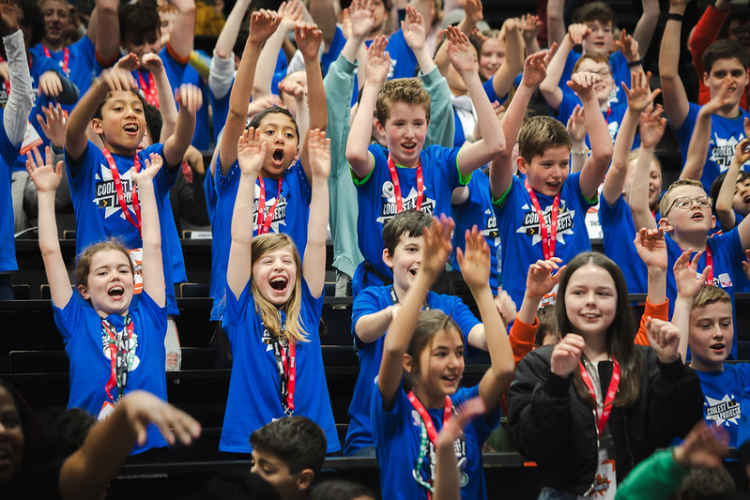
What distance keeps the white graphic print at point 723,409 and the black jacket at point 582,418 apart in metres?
1.15

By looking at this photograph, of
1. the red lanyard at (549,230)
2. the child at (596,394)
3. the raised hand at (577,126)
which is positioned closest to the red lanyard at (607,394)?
the child at (596,394)

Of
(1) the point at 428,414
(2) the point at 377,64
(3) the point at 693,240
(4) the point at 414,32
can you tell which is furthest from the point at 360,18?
(1) the point at 428,414

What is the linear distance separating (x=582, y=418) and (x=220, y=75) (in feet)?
13.7

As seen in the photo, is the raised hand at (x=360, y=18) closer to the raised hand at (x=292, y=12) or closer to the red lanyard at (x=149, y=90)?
the raised hand at (x=292, y=12)

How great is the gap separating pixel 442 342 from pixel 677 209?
223cm

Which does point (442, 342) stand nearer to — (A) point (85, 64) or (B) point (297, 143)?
(B) point (297, 143)

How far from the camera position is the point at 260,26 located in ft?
15.1

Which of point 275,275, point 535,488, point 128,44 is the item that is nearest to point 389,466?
point 535,488

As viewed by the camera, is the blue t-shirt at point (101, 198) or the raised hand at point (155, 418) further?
the blue t-shirt at point (101, 198)

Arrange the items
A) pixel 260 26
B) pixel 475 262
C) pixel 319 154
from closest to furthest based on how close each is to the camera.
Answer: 1. pixel 475 262
2. pixel 319 154
3. pixel 260 26

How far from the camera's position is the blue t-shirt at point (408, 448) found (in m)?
3.32

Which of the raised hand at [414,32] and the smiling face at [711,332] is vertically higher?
the raised hand at [414,32]

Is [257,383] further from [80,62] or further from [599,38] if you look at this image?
[599,38]

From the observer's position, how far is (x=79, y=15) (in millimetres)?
8156
